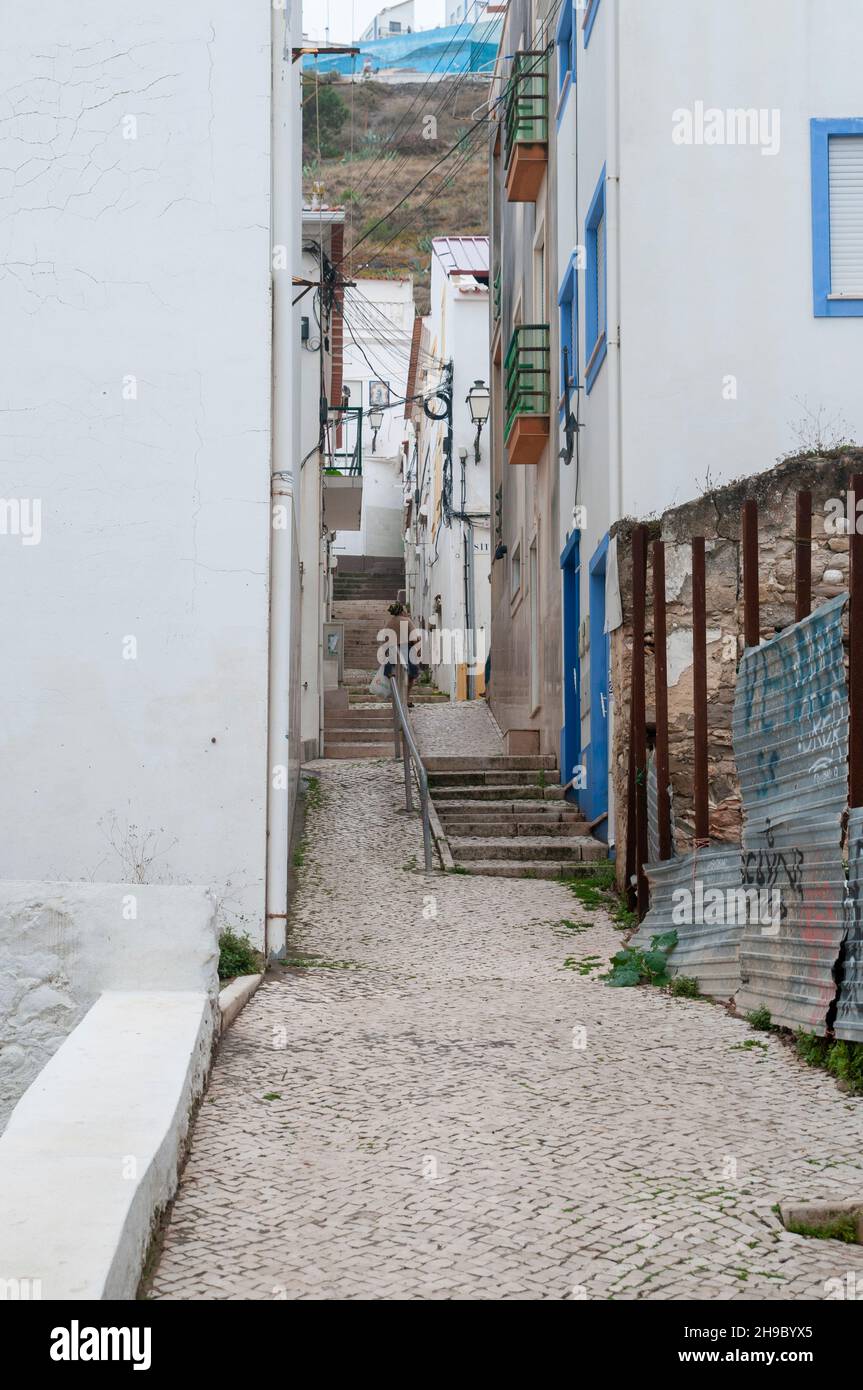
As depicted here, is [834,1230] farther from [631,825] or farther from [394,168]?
[394,168]

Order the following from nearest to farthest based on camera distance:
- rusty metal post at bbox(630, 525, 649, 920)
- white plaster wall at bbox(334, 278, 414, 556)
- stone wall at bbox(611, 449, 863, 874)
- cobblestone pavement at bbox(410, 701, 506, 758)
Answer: stone wall at bbox(611, 449, 863, 874) → rusty metal post at bbox(630, 525, 649, 920) → cobblestone pavement at bbox(410, 701, 506, 758) → white plaster wall at bbox(334, 278, 414, 556)

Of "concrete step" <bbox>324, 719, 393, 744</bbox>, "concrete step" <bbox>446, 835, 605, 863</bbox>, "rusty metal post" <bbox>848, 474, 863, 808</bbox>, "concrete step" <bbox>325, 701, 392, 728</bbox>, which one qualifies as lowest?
"concrete step" <bbox>446, 835, 605, 863</bbox>

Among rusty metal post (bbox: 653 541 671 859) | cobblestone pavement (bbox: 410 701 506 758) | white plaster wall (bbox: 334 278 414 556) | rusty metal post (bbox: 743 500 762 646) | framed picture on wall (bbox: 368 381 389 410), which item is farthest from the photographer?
framed picture on wall (bbox: 368 381 389 410)

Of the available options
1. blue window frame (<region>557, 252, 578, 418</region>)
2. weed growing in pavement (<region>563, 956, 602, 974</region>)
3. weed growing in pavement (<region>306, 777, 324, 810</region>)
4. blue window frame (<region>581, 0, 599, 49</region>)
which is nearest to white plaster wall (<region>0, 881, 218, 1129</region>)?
weed growing in pavement (<region>563, 956, 602, 974</region>)

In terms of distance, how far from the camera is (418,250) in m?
62.8

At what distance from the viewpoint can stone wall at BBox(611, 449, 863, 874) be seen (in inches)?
372

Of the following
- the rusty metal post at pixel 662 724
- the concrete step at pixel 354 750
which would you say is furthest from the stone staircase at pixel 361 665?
the rusty metal post at pixel 662 724

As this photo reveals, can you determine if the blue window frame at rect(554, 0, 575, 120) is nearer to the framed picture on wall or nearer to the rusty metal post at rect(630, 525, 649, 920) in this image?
the rusty metal post at rect(630, 525, 649, 920)

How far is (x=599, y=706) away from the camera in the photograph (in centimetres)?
1271

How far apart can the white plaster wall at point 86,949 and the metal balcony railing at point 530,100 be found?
11.0 metres

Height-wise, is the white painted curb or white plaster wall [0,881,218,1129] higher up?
white plaster wall [0,881,218,1129]

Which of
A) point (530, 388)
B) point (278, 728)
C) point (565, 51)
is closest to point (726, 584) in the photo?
point (278, 728)

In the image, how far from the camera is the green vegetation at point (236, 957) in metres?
8.23

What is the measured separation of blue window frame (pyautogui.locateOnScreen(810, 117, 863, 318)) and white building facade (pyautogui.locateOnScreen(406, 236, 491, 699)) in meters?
14.0
